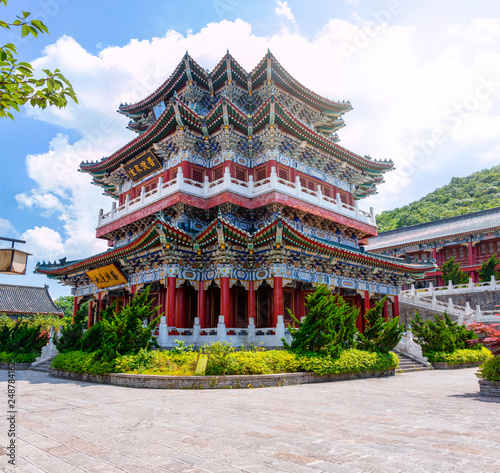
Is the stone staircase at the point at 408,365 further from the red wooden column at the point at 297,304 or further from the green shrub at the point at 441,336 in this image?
the red wooden column at the point at 297,304

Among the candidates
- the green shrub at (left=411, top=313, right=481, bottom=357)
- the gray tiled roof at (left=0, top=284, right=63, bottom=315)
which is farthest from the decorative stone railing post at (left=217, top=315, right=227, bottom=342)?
the gray tiled roof at (left=0, top=284, right=63, bottom=315)

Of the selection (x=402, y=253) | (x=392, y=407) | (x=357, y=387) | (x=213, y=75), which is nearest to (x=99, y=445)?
(x=392, y=407)

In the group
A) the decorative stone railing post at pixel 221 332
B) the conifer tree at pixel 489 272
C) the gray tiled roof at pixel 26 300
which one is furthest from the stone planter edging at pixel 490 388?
the gray tiled roof at pixel 26 300

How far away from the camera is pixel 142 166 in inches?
926

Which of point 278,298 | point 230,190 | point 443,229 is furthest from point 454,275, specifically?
point 230,190

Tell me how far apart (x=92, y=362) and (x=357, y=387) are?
8488 millimetres

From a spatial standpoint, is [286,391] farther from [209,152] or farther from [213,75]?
[213,75]

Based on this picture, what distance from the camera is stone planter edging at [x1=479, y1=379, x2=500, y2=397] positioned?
32.1 feet

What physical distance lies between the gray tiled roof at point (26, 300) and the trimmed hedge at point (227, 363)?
1466 inches

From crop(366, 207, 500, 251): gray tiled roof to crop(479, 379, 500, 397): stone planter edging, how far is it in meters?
34.0

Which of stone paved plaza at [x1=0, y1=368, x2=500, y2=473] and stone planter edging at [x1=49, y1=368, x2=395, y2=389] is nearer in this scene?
stone paved plaza at [x1=0, y1=368, x2=500, y2=473]

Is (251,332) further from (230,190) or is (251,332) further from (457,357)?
(457,357)

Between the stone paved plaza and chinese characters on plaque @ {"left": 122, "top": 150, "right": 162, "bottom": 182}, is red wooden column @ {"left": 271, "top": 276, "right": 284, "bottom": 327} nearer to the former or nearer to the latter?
the stone paved plaza

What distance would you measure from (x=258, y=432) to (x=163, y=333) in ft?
37.5
